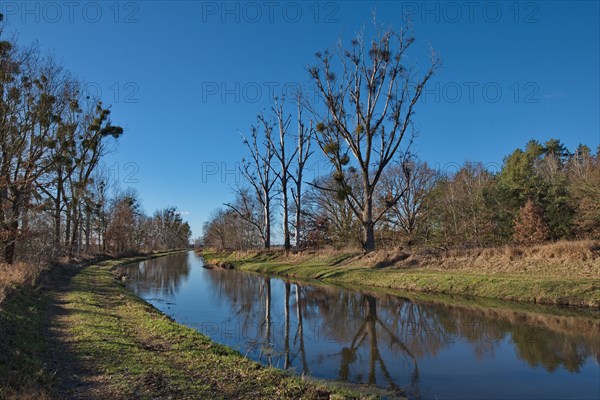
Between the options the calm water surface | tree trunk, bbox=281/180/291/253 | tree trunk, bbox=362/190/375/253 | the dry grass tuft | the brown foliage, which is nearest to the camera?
the calm water surface

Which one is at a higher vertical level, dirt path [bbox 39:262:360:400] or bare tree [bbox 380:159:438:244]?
bare tree [bbox 380:159:438:244]

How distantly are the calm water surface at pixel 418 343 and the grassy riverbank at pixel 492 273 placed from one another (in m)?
1.93

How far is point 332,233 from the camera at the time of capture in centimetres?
3928

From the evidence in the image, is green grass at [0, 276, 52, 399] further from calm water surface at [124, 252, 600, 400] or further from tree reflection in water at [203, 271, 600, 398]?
tree reflection in water at [203, 271, 600, 398]

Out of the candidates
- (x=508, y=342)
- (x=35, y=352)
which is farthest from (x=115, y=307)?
(x=508, y=342)

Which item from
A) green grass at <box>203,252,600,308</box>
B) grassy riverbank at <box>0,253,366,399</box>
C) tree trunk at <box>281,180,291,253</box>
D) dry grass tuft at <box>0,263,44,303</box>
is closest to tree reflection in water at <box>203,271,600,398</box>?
grassy riverbank at <box>0,253,366,399</box>

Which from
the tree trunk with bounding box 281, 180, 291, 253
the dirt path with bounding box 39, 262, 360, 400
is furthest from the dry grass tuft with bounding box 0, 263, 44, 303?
the tree trunk with bounding box 281, 180, 291, 253

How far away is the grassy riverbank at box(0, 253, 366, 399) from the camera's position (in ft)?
18.1

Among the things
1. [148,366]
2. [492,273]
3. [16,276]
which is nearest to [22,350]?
[148,366]

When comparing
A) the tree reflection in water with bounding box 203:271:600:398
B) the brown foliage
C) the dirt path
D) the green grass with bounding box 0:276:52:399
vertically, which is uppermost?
the brown foliage

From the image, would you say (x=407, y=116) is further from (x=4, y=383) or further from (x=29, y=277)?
(x=4, y=383)

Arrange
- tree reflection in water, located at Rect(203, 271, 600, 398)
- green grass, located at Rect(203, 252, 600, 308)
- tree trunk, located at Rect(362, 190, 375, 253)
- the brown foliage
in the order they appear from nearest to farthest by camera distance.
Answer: tree reflection in water, located at Rect(203, 271, 600, 398) < green grass, located at Rect(203, 252, 600, 308) < tree trunk, located at Rect(362, 190, 375, 253) < the brown foliage

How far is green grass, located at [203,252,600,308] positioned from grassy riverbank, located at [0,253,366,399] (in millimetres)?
10597

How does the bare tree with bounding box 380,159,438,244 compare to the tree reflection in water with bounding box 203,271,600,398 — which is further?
the bare tree with bounding box 380,159,438,244
